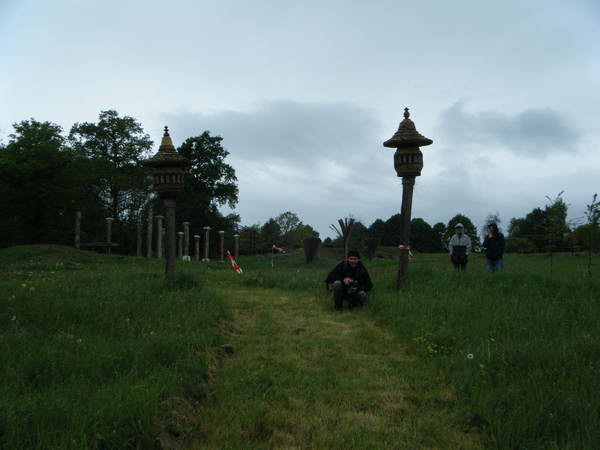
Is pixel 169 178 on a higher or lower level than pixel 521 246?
higher

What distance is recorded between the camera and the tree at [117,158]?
4153 cm

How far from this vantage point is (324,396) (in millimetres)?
4199

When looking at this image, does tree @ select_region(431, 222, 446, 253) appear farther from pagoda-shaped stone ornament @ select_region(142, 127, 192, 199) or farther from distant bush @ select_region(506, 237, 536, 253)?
pagoda-shaped stone ornament @ select_region(142, 127, 192, 199)

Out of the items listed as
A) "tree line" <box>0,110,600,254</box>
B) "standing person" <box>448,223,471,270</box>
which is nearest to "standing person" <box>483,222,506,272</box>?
"standing person" <box>448,223,471,270</box>

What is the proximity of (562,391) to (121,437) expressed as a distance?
Result: 375cm

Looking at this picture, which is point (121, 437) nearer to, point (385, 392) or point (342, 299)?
point (385, 392)

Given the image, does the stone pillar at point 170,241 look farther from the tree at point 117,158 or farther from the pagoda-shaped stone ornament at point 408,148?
the tree at point 117,158

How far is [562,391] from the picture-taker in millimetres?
3789

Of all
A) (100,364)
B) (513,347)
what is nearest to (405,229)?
(513,347)

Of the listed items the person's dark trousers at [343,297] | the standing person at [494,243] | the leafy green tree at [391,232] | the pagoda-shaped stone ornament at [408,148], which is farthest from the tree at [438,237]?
the person's dark trousers at [343,297]

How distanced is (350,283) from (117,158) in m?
40.6

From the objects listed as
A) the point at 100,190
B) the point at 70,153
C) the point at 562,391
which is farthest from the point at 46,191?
the point at 562,391

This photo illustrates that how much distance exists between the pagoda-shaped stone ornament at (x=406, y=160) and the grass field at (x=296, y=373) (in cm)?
181

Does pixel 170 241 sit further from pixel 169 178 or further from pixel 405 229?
pixel 405 229
